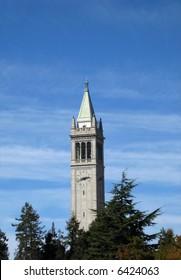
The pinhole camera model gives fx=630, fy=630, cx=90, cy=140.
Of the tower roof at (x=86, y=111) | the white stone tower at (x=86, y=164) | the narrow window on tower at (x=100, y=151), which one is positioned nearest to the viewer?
the white stone tower at (x=86, y=164)

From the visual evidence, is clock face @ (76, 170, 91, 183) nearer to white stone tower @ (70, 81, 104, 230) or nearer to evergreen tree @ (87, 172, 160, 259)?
white stone tower @ (70, 81, 104, 230)

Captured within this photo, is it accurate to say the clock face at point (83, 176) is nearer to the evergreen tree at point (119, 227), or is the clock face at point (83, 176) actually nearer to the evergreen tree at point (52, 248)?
the evergreen tree at point (52, 248)

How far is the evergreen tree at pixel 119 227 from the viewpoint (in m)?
40.4

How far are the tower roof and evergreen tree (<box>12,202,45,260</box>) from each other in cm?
5656

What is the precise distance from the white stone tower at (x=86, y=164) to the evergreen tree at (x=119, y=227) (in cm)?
8684

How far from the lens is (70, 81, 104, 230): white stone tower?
430 feet

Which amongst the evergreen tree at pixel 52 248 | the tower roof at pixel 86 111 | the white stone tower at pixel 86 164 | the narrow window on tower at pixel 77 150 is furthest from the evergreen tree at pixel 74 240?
the tower roof at pixel 86 111

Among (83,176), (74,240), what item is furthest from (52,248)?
(83,176)

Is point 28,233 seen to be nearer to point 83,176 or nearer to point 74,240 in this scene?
point 74,240

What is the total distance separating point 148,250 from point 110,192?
482 cm

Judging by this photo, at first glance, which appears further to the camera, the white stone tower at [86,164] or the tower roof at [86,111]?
the tower roof at [86,111]
